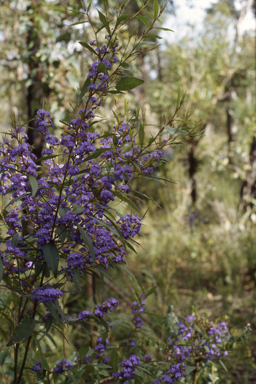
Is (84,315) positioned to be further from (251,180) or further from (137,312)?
(251,180)

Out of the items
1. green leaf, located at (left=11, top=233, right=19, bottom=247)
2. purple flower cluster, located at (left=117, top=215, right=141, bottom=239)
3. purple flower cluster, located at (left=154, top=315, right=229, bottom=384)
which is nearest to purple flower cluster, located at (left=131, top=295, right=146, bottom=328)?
purple flower cluster, located at (left=154, top=315, right=229, bottom=384)

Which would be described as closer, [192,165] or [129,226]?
[129,226]

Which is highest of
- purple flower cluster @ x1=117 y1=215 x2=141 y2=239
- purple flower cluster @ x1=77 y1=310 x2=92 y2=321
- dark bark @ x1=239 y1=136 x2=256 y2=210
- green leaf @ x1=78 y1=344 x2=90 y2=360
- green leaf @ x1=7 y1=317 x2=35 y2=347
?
dark bark @ x1=239 y1=136 x2=256 y2=210

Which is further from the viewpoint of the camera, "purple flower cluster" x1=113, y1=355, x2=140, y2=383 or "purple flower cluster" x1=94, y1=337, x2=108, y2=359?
"purple flower cluster" x1=94, y1=337, x2=108, y2=359

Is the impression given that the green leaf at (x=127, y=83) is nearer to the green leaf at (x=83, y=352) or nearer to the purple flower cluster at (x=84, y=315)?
the purple flower cluster at (x=84, y=315)

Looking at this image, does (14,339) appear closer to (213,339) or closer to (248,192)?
(213,339)

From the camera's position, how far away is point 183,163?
4359 millimetres

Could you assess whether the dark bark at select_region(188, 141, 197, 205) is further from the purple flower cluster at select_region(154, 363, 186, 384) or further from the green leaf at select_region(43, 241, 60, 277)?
the green leaf at select_region(43, 241, 60, 277)

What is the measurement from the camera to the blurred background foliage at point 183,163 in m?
2.19

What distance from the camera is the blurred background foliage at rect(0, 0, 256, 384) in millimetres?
2189

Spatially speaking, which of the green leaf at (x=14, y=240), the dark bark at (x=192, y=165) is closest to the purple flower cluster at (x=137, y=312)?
the green leaf at (x=14, y=240)

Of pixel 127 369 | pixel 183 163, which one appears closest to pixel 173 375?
pixel 127 369

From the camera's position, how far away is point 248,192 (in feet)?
12.7

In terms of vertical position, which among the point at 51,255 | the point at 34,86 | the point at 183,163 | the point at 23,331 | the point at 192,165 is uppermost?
the point at 192,165
